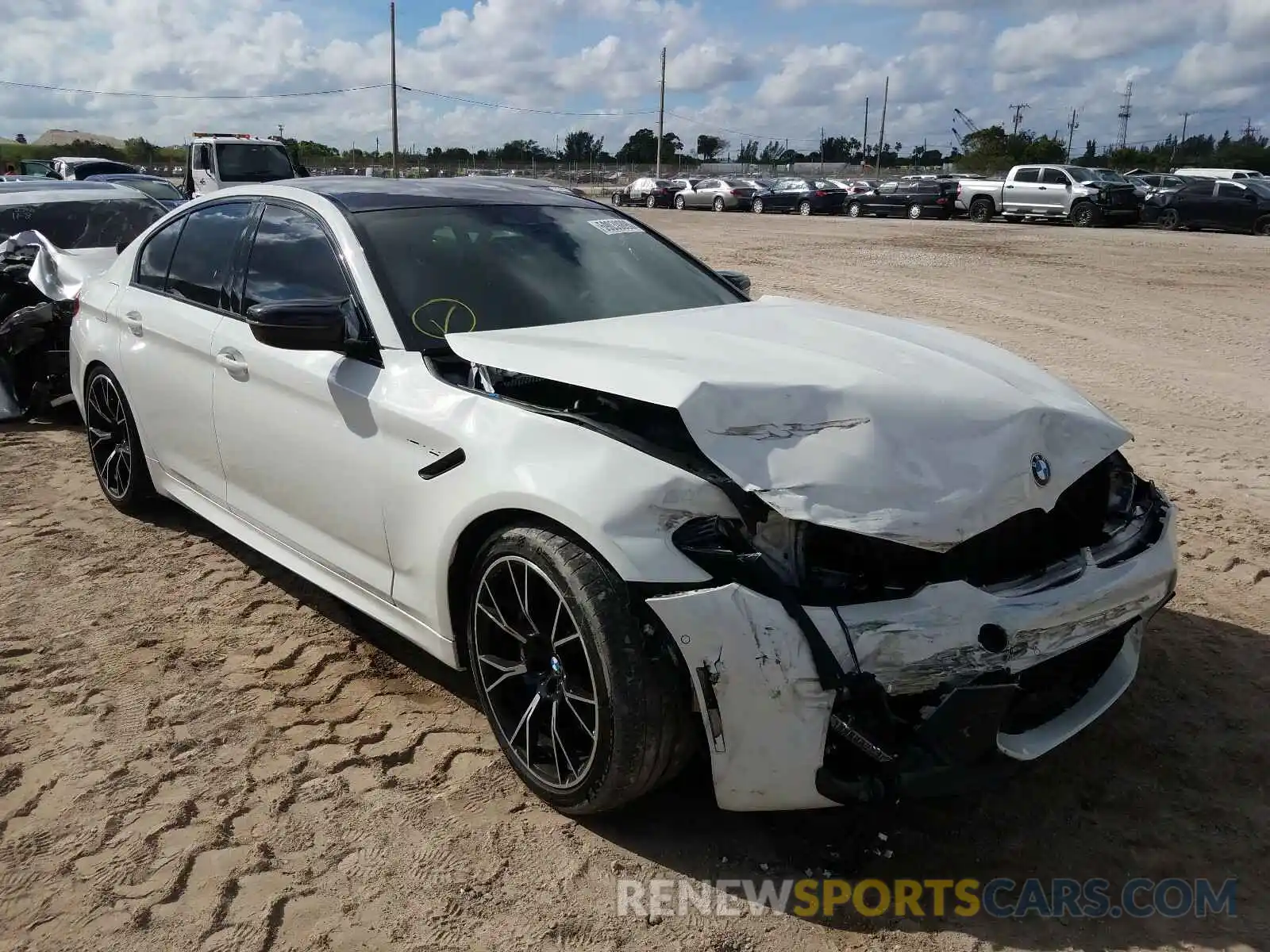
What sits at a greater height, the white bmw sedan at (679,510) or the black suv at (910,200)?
→ the black suv at (910,200)

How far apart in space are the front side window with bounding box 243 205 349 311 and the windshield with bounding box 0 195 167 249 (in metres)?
4.44

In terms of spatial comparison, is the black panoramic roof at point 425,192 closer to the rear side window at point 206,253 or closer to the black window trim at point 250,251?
the black window trim at point 250,251

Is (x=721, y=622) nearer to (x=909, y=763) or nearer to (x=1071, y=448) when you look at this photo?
(x=909, y=763)

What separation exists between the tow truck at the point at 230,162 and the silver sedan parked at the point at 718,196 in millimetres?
20181

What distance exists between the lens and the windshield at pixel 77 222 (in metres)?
7.55

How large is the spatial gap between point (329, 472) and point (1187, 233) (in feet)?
85.2

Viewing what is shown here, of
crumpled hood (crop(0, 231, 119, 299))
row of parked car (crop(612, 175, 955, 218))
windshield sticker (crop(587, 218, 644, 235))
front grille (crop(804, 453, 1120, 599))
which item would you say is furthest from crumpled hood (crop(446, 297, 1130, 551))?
row of parked car (crop(612, 175, 955, 218))

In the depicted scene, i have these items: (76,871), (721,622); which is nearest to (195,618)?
(76,871)

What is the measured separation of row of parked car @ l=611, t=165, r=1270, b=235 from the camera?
942 inches

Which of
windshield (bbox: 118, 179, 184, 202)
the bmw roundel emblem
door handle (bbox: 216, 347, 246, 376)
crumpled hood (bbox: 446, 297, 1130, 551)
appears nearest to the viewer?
crumpled hood (bbox: 446, 297, 1130, 551)

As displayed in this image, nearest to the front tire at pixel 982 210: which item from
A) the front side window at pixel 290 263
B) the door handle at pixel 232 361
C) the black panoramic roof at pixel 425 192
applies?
the black panoramic roof at pixel 425 192

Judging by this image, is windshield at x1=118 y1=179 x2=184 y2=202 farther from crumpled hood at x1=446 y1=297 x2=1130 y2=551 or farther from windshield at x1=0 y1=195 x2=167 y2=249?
crumpled hood at x1=446 y1=297 x2=1130 y2=551

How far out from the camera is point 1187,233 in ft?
78.5

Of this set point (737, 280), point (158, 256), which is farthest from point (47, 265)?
point (737, 280)
